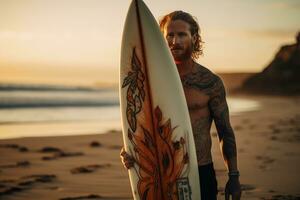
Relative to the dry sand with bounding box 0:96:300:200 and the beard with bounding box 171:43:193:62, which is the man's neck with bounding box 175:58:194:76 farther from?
the dry sand with bounding box 0:96:300:200

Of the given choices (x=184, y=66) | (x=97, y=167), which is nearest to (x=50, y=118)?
(x=97, y=167)

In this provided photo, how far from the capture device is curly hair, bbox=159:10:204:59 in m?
3.22

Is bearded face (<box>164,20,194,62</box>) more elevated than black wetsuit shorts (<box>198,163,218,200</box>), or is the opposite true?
bearded face (<box>164,20,194,62</box>)

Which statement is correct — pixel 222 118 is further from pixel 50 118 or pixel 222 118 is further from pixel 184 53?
pixel 50 118

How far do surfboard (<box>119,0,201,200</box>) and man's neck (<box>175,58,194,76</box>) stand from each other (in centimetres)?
10

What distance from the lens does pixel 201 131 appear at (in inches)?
128

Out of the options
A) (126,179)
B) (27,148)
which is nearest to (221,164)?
(126,179)

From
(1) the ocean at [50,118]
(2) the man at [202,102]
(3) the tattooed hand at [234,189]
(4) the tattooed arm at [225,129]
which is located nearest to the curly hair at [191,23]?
(2) the man at [202,102]

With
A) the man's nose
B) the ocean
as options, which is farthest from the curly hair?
the ocean

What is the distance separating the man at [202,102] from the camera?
3.14 metres

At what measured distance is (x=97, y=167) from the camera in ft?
23.5

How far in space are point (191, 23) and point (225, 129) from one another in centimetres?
72

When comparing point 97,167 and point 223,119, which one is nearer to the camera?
point 223,119

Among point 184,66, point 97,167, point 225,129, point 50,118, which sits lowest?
point 97,167
